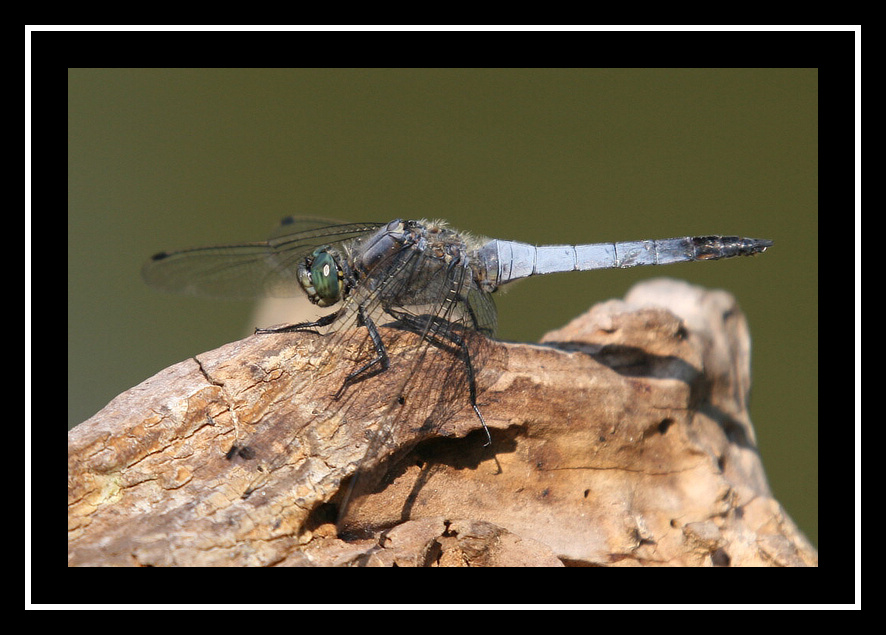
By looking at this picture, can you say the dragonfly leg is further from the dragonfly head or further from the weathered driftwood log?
the dragonfly head

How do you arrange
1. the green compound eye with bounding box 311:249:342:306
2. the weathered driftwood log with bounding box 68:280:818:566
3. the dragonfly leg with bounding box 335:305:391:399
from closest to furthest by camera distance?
the weathered driftwood log with bounding box 68:280:818:566 → the dragonfly leg with bounding box 335:305:391:399 → the green compound eye with bounding box 311:249:342:306

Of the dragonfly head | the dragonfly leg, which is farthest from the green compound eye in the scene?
the dragonfly leg

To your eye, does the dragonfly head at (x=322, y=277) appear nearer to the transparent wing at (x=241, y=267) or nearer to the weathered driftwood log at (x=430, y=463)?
the transparent wing at (x=241, y=267)

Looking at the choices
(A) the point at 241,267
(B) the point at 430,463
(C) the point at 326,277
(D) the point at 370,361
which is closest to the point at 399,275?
(C) the point at 326,277

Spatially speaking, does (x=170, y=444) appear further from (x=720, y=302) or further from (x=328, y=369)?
(x=720, y=302)

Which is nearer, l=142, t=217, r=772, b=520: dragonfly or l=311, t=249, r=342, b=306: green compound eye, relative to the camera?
l=142, t=217, r=772, b=520: dragonfly

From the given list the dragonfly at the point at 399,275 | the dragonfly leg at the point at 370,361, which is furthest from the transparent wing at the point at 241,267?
the dragonfly leg at the point at 370,361

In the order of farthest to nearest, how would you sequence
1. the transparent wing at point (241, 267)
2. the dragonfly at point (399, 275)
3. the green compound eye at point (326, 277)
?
1. the transparent wing at point (241, 267)
2. the green compound eye at point (326, 277)
3. the dragonfly at point (399, 275)
